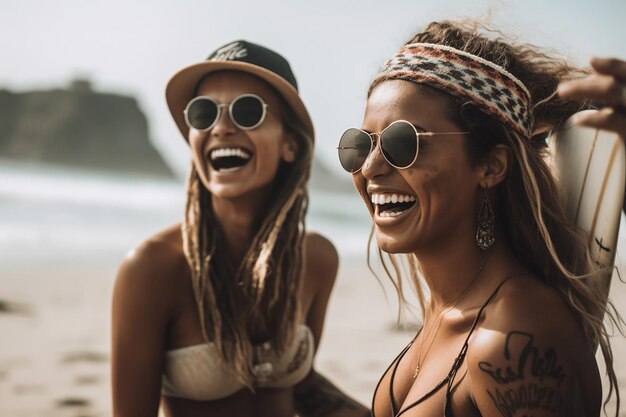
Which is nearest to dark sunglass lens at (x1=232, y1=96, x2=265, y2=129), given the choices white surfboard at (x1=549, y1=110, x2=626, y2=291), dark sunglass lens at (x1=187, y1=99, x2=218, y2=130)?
dark sunglass lens at (x1=187, y1=99, x2=218, y2=130)

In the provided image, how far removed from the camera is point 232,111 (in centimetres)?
342

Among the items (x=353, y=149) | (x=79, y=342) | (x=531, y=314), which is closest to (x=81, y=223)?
(x=79, y=342)

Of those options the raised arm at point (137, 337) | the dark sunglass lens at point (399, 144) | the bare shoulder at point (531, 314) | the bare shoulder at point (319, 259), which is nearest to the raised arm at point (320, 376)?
the bare shoulder at point (319, 259)

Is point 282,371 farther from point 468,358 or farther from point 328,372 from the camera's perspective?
point 328,372

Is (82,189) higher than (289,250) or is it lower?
lower

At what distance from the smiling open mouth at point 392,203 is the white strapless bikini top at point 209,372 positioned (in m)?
1.46

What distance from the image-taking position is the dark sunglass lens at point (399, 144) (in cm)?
204

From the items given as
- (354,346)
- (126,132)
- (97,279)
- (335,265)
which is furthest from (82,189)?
(126,132)

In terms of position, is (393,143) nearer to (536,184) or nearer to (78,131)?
(536,184)

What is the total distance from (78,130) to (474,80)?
74.1 m

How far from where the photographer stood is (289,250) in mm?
3668

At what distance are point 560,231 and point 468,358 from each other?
0.61 meters

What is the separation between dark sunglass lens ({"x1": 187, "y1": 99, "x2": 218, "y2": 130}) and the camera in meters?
3.44

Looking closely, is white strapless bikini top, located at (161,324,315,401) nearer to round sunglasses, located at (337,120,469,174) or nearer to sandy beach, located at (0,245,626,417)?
round sunglasses, located at (337,120,469,174)
